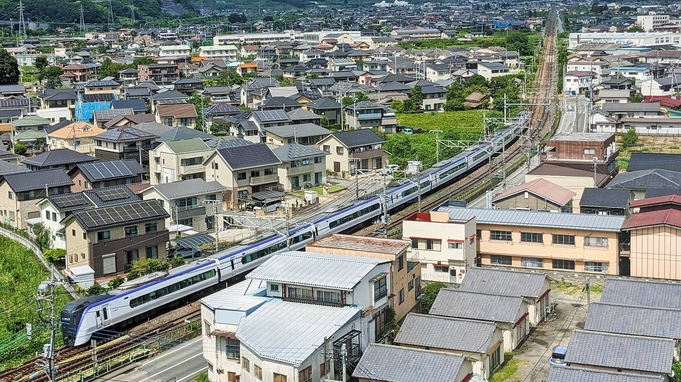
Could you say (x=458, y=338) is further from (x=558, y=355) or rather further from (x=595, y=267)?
(x=595, y=267)

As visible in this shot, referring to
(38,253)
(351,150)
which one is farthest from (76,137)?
(38,253)

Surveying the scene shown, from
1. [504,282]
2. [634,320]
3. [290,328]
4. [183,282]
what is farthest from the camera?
[183,282]

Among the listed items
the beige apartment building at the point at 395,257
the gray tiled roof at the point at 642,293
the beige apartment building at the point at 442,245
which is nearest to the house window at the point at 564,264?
the beige apartment building at the point at 442,245

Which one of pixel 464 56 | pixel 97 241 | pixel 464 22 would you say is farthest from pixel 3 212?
pixel 464 22

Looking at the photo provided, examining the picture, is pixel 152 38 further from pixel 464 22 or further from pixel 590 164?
pixel 590 164

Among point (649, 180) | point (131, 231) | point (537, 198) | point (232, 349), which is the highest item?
point (649, 180)

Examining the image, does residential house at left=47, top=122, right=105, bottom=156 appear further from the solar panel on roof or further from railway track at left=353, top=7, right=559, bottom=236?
railway track at left=353, top=7, right=559, bottom=236
